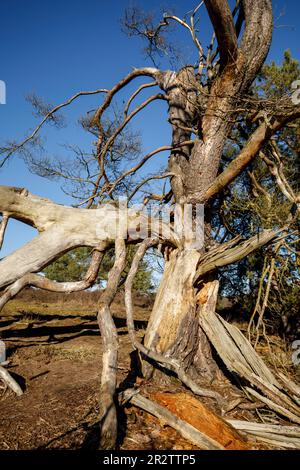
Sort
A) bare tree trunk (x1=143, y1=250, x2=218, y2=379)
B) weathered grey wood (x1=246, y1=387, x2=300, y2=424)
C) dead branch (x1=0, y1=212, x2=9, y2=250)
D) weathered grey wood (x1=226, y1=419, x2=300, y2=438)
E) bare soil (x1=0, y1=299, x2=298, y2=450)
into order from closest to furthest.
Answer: bare soil (x1=0, y1=299, x2=298, y2=450), weathered grey wood (x1=226, y1=419, x2=300, y2=438), weathered grey wood (x1=246, y1=387, x2=300, y2=424), dead branch (x1=0, y1=212, x2=9, y2=250), bare tree trunk (x1=143, y1=250, x2=218, y2=379)

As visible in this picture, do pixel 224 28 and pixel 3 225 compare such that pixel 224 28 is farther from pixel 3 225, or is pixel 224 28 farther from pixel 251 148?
pixel 3 225

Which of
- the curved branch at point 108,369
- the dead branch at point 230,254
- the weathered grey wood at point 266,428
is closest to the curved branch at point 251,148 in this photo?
the dead branch at point 230,254

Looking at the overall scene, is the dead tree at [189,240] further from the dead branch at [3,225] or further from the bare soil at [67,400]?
the bare soil at [67,400]

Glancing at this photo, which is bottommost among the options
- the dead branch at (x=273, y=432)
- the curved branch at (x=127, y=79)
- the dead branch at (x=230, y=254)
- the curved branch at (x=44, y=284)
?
the dead branch at (x=273, y=432)

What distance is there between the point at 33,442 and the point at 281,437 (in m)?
2.23

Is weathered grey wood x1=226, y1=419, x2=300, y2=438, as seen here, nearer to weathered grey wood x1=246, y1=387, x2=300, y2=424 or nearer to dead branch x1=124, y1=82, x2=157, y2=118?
weathered grey wood x1=246, y1=387, x2=300, y2=424

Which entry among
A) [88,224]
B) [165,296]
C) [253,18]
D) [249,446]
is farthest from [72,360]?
[253,18]

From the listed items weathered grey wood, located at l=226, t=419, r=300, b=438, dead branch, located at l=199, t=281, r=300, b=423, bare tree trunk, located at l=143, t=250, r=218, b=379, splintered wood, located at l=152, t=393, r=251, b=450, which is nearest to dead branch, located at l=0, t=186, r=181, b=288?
bare tree trunk, located at l=143, t=250, r=218, b=379

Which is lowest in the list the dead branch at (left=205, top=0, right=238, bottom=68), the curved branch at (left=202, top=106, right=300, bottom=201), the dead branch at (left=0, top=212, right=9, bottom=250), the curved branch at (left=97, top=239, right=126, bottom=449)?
the curved branch at (left=97, top=239, right=126, bottom=449)

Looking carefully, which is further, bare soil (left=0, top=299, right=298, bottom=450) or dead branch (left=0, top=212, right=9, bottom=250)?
dead branch (left=0, top=212, right=9, bottom=250)

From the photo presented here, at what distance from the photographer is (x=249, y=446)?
2879mm

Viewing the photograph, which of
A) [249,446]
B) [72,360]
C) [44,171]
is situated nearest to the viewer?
[249,446]

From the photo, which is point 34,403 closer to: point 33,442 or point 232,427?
point 33,442

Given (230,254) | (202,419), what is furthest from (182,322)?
(202,419)
